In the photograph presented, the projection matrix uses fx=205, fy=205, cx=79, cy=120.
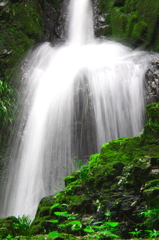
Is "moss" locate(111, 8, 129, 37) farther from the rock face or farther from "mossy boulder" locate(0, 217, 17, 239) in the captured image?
"mossy boulder" locate(0, 217, 17, 239)

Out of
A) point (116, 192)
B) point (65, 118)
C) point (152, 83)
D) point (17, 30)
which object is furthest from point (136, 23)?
point (116, 192)

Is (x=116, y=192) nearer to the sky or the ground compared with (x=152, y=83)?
nearer to the ground

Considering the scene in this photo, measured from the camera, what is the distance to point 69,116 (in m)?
7.35

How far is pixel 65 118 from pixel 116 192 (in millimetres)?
4745

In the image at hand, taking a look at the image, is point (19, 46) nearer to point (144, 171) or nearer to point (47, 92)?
point (47, 92)

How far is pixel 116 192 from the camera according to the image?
2.84 meters

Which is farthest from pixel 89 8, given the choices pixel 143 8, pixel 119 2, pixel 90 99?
pixel 90 99

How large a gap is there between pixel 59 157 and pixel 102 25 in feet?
32.2

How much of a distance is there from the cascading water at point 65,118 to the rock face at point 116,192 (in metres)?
2.96

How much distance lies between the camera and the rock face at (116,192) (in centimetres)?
238

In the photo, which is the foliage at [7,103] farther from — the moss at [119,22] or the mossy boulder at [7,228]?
the moss at [119,22]

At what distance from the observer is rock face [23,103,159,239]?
2.38 metres

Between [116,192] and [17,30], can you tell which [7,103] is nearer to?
[17,30]

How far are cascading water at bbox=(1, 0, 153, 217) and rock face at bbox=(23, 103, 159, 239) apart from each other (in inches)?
117
